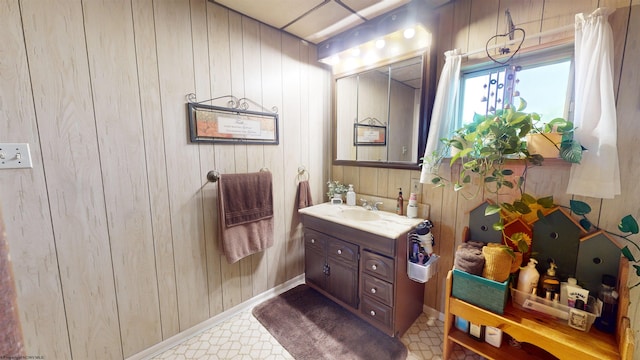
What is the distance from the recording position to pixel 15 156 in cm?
114

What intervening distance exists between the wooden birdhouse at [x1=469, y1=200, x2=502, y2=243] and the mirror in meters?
0.54

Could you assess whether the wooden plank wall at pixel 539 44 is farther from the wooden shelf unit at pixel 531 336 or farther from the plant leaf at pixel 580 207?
the wooden shelf unit at pixel 531 336

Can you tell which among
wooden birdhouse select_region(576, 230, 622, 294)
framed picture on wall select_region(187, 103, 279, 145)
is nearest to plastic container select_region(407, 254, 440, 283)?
wooden birdhouse select_region(576, 230, 622, 294)

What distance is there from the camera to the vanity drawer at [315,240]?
2.02m

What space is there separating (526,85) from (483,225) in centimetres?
88

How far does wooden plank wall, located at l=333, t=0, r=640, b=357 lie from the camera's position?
1.16 metres

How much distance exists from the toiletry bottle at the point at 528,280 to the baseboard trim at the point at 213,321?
69.4 inches

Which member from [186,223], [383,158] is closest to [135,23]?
[186,223]

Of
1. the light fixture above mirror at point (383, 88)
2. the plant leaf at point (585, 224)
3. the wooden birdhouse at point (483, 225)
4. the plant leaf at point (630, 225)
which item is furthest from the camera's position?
the light fixture above mirror at point (383, 88)

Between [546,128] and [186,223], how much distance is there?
2203mm

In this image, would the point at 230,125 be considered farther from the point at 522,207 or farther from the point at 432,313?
the point at 432,313

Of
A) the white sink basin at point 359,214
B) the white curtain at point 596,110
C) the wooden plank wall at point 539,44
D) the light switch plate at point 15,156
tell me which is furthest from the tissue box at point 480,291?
the light switch plate at point 15,156

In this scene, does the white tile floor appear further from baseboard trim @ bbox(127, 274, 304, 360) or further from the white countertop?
the white countertop

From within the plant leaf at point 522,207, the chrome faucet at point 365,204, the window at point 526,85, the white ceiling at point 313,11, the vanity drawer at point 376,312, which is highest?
the white ceiling at point 313,11
